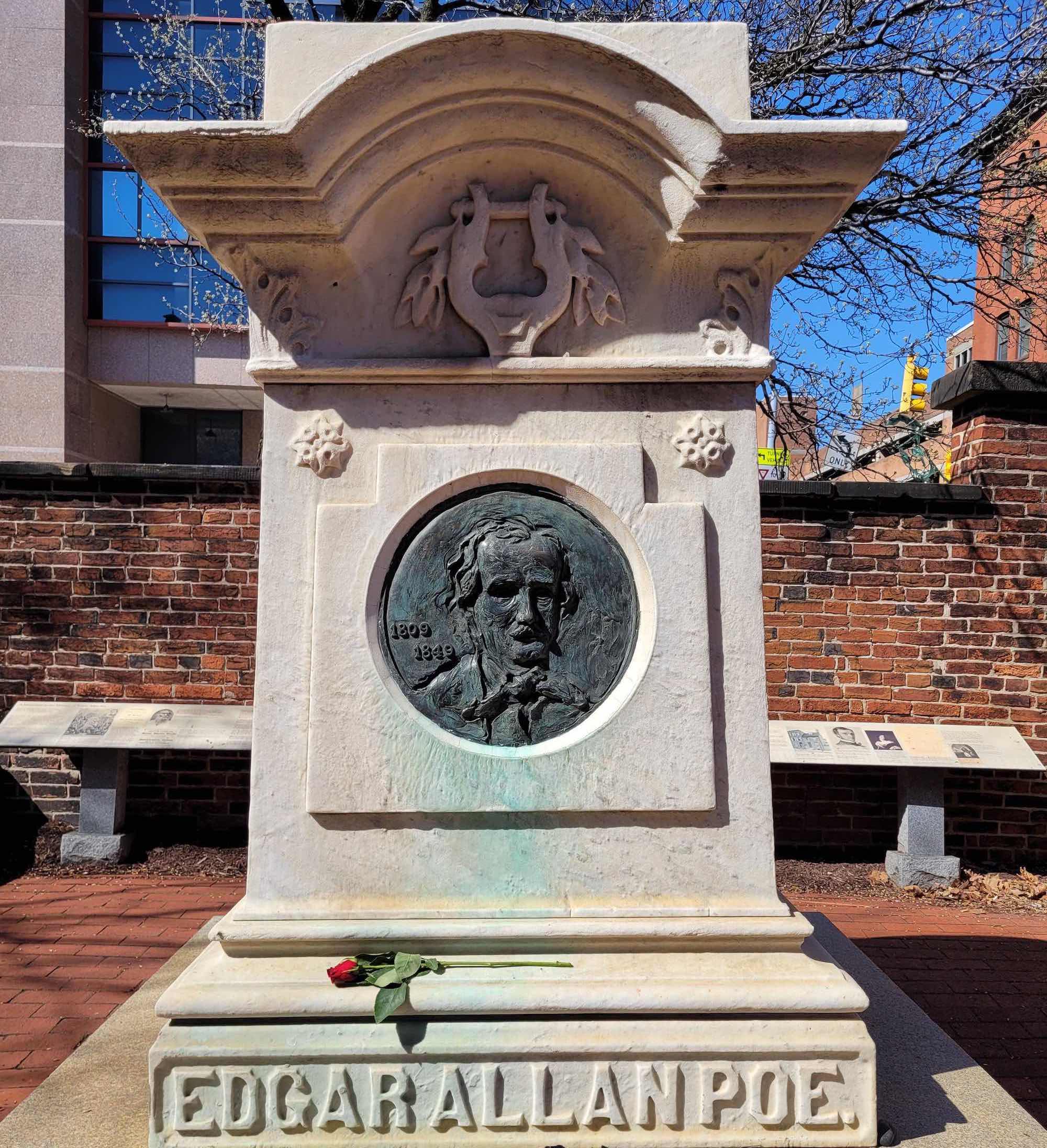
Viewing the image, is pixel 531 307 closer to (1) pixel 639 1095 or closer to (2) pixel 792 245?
(2) pixel 792 245

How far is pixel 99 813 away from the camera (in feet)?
19.3

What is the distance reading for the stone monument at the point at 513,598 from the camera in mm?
2127

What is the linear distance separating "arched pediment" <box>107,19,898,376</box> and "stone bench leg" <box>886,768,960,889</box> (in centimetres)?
417

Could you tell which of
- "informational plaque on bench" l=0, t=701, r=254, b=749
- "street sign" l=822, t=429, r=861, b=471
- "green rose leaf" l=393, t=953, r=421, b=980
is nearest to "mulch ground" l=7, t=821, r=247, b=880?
"informational plaque on bench" l=0, t=701, r=254, b=749

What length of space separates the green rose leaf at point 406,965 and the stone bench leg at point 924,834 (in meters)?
4.35

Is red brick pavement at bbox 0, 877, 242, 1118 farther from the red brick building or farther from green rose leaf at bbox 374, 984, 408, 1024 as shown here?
the red brick building

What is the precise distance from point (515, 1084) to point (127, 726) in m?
4.40

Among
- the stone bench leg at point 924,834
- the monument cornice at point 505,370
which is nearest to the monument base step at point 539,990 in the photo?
the monument cornice at point 505,370

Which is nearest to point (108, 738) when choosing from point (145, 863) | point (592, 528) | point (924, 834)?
point (145, 863)

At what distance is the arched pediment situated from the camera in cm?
215

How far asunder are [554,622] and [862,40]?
696 centimetres

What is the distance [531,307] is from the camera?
2404 mm

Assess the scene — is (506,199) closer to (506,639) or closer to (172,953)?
(506,639)

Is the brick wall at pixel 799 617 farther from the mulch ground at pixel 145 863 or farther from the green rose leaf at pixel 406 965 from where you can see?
the green rose leaf at pixel 406 965
